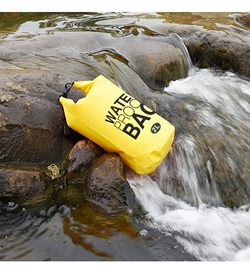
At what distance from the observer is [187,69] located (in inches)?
236

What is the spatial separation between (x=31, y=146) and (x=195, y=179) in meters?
1.93

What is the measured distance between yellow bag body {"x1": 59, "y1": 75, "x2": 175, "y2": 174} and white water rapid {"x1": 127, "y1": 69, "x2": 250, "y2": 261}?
1.29 ft

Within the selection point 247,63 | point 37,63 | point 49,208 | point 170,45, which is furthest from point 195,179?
point 247,63

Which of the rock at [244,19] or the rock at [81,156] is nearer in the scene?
the rock at [81,156]

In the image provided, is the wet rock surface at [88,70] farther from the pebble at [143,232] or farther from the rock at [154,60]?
the pebble at [143,232]

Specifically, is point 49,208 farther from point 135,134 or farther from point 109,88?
point 109,88

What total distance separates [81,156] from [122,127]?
606mm

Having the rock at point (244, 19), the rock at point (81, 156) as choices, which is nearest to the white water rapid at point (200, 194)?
the rock at point (81, 156)

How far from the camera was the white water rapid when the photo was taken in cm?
287

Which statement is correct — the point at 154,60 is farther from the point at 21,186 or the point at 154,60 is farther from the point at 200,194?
the point at 21,186

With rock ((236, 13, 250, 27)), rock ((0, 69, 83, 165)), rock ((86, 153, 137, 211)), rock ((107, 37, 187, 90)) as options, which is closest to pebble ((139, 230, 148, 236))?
rock ((86, 153, 137, 211))

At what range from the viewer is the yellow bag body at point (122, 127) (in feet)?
10.2

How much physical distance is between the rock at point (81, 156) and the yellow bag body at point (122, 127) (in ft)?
0.40

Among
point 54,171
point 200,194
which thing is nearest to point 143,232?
point 200,194
